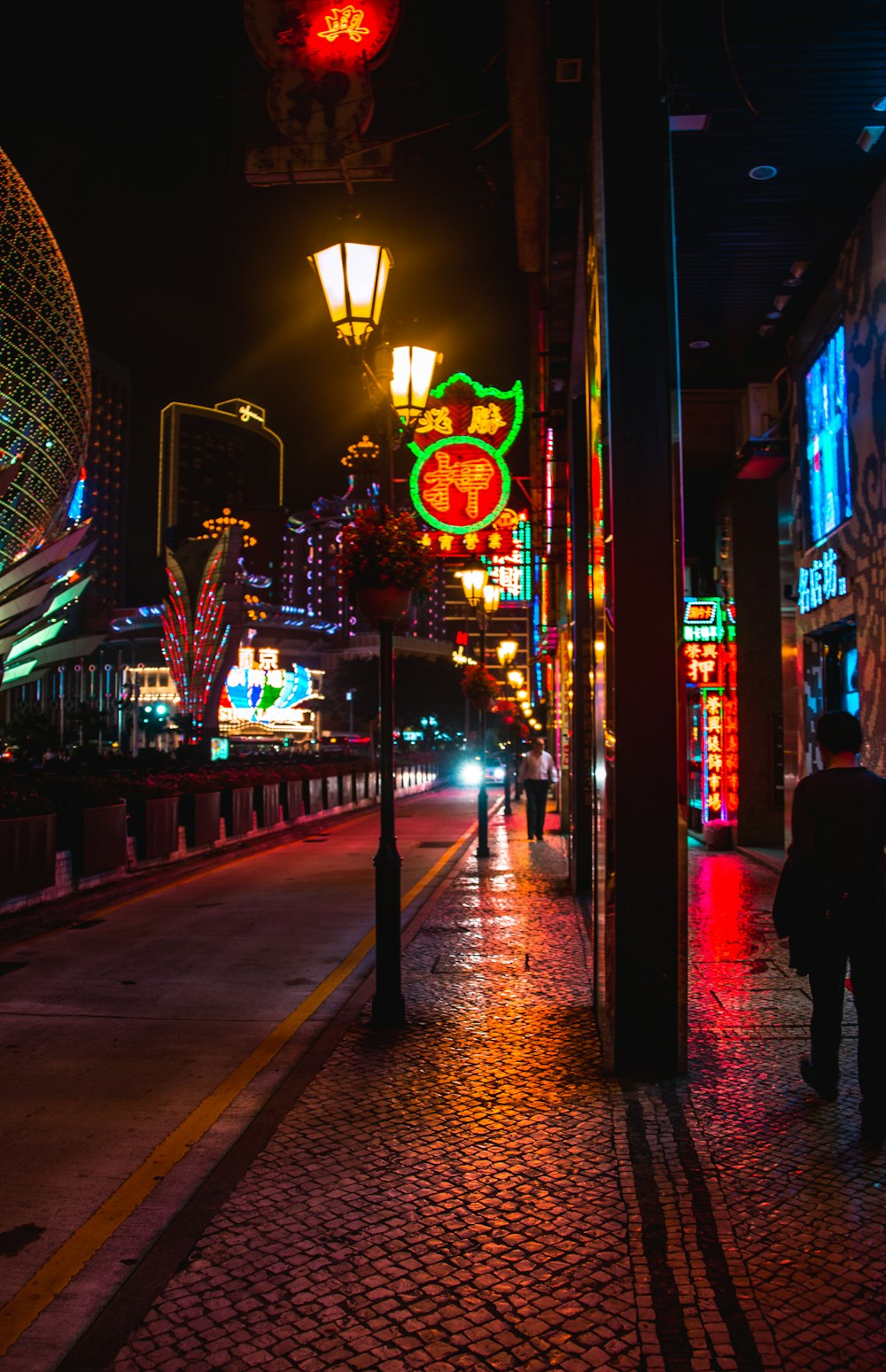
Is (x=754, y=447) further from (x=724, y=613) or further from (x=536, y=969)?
(x=536, y=969)

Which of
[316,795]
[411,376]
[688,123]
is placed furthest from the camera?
[316,795]

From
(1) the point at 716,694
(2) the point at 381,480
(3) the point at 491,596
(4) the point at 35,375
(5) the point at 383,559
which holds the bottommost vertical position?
(1) the point at 716,694

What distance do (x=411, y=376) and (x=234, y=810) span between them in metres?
12.2

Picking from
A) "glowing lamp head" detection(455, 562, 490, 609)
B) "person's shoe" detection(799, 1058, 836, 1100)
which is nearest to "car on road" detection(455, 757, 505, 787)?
"glowing lamp head" detection(455, 562, 490, 609)

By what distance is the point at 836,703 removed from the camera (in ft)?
34.4

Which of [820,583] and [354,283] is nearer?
[354,283]

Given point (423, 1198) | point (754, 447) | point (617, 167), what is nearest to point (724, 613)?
point (754, 447)

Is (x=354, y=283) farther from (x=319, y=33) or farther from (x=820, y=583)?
(x=820, y=583)

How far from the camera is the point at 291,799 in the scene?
79.6 ft

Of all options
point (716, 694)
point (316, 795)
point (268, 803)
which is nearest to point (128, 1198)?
point (716, 694)

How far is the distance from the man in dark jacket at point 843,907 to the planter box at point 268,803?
1714 cm

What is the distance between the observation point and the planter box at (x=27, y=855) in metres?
10.4

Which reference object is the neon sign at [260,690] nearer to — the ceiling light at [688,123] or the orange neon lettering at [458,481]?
the orange neon lettering at [458,481]

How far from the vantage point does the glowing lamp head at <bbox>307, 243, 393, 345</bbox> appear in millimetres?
7723
